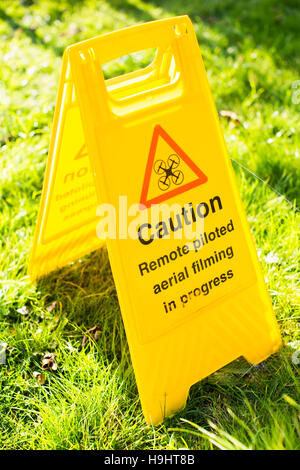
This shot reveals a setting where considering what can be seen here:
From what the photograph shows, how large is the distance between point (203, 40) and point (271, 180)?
222 centimetres

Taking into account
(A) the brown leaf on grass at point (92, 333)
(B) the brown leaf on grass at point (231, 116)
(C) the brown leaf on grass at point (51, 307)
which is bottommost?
(A) the brown leaf on grass at point (92, 333)

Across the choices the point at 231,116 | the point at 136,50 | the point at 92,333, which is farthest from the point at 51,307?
the point at 231,116

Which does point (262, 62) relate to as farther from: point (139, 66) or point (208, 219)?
point (208, 219)

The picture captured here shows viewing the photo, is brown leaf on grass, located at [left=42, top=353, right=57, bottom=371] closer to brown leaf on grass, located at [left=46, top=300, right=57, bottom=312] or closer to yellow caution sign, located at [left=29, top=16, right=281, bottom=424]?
→ brown leaf on grass, located at [left=46, top=300, right=57, bottom=312]

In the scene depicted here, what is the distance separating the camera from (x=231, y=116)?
3.35m

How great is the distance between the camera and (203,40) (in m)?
4.46

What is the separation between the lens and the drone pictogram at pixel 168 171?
168 cm

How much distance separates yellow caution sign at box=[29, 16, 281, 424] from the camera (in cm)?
161

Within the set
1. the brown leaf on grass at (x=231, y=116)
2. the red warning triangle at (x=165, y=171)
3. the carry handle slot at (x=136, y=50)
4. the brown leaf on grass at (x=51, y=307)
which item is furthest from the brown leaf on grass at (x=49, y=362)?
the brown leaf on grass at (x=231, y=116)

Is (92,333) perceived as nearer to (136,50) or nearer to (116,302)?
(116,302)

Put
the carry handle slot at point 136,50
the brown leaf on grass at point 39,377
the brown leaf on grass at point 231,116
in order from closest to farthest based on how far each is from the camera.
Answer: the carry handle slot at point 136,50, the brown leaf on grass at point 39,377, the brown leaf on grass at point 231,116

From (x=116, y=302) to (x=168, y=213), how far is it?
0.76 metres

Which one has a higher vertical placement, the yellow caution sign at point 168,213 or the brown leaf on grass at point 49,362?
the yellow caution sign at point 168,213

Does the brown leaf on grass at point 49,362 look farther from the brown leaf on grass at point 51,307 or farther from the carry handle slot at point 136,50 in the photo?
the carry handle slot at point 136,50
